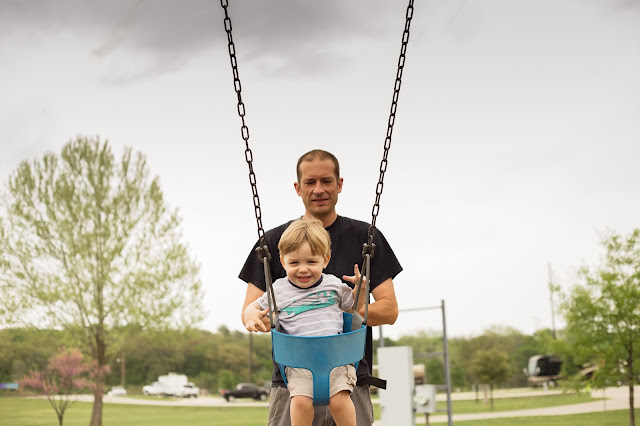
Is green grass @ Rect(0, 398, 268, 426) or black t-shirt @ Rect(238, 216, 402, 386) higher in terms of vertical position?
black t-shirt @ Rect(238, 216, 402, 386)

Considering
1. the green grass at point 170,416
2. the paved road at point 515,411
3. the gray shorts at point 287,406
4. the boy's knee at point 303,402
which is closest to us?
the boy's knee at point 303,402

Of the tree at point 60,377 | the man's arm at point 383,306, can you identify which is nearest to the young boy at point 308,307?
the man's arm at point 383,306

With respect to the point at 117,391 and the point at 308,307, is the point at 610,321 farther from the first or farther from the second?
the point at 117,391

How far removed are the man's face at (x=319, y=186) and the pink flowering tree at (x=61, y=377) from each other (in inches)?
990

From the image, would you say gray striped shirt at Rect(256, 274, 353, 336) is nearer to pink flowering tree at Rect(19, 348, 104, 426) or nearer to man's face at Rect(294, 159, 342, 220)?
man's face at Rect(294, 159, 342, 220)

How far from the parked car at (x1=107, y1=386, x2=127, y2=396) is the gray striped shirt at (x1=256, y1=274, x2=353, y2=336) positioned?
4240 centimetres

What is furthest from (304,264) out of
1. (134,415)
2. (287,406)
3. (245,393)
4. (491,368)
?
(245,393)

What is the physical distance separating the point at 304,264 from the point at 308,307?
0.18 meters

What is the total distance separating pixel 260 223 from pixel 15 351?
26823mm

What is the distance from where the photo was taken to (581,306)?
1917 centimetres

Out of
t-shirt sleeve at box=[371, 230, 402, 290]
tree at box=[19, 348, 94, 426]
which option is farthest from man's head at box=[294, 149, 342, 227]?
tree at box=[19, 348, 94, 426]

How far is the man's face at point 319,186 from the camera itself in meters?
2.87

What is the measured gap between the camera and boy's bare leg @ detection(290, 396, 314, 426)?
7.72 feet

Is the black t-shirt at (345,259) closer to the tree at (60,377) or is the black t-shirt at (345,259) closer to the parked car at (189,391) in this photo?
the tree at (60,377)
